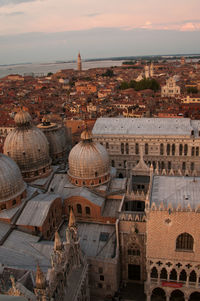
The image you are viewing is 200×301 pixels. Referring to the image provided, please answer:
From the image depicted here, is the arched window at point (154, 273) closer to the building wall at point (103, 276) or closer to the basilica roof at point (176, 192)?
the building wall at point (103, 276)

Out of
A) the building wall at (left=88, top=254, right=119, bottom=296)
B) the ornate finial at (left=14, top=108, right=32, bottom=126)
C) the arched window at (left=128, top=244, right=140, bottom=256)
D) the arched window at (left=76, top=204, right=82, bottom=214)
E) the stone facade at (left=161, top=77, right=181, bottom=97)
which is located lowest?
the building wall at (left=88, top=254, right=119, bottom=296)

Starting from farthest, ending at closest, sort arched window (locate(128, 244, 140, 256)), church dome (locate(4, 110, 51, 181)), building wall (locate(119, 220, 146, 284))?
church dome (locate(4, 110, 51, 181)), arched window (locate(128, 244, 140, 256)), building wall (locate(119, 220, 146, 284))

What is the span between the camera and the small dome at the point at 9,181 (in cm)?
2564

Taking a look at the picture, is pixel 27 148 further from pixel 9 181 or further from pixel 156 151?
pixel 156 151

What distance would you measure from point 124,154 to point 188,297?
22.4 m

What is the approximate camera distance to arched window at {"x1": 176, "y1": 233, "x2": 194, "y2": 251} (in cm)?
2216

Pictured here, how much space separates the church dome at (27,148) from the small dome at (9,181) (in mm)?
3899

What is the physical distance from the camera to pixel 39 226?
2517 centimetres

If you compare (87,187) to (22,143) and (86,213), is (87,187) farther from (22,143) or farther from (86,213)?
(22,143)

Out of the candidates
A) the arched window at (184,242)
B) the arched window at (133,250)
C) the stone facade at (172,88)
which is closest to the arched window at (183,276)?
the arched window at (184,242)

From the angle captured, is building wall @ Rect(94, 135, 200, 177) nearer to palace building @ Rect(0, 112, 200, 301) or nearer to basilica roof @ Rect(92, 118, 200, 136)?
basilica roof @ Rect(92, 118, 200, 136)

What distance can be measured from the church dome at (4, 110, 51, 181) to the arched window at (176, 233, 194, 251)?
16.1 m

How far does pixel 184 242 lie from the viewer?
22438mm

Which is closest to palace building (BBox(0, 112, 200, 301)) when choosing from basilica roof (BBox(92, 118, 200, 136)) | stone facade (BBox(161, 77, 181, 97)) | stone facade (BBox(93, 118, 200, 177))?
stone facade (BBox(93, 118, 200, 177))
